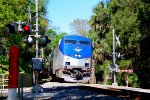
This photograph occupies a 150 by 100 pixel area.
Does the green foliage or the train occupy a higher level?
the green foliage

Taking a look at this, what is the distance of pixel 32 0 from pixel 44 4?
9.21 feet

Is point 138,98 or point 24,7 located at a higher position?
point 24,7

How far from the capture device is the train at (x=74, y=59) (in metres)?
29.6

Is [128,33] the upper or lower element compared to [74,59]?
upper

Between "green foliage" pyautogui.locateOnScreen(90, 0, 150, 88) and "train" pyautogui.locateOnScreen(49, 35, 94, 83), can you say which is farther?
"green foliage" pyautogui.locateOnScreen(90, 0, 150, 88)

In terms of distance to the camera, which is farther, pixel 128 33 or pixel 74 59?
pixel 128 33

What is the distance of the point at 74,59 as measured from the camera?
29.9 m

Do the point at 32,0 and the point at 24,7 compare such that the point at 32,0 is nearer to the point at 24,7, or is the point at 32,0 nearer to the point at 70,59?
the point at 24,7

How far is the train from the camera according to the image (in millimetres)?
29578

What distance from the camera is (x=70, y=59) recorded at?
1174 inches

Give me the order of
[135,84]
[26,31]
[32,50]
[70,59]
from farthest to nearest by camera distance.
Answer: [32,50] < [135,84] < [70,59] < [26,31]

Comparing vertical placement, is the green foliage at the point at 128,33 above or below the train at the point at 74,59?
above

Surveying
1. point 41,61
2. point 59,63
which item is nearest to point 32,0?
point 59,63

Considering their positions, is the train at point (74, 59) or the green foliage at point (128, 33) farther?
the green foliage at point (128, 33)
